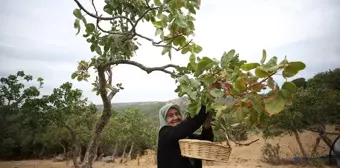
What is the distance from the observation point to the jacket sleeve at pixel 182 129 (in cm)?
183

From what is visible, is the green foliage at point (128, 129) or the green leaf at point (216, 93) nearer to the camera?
the green leaf at point (216, 93)

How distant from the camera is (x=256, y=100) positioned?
1.10 m

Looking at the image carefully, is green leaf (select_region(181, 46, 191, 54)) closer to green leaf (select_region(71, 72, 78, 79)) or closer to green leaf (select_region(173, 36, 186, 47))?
green leaf (select_region(173, 36, 186, 47))

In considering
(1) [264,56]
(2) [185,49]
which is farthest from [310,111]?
(1) [264,56]

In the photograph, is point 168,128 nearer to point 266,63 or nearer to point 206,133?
point 206,133

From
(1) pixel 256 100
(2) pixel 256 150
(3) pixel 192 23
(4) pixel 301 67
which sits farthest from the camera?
(2) pixel 256 150

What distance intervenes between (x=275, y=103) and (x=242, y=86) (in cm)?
16

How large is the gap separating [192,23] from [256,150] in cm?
1858

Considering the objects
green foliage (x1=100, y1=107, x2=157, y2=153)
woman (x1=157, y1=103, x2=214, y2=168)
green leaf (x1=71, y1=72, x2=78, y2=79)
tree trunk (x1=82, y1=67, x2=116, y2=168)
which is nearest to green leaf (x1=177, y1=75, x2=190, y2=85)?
woman (x1=157, y1=103, x2=214, y2=168)

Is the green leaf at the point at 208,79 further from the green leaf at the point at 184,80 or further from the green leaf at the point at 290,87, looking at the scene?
the green leaf at the point at 290,87

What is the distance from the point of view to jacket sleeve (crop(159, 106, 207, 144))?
1825 millimetres

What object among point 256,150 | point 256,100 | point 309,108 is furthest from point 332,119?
point 256,100

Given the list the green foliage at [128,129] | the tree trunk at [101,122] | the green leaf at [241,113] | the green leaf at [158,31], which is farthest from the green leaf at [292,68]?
the green foliage at [128,129]

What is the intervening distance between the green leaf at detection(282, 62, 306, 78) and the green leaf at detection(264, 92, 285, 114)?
0.10 meters
